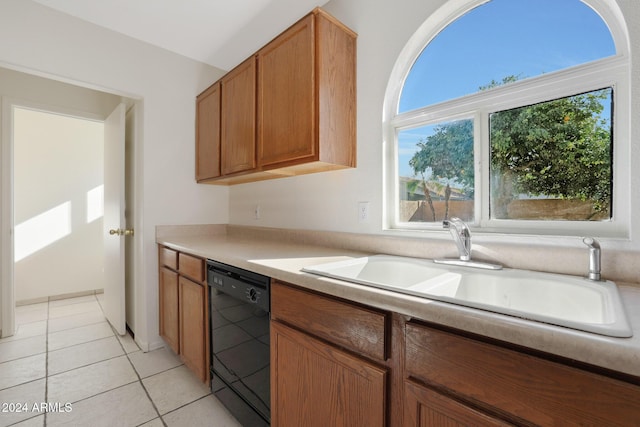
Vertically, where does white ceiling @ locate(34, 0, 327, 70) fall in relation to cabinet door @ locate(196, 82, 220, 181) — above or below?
above

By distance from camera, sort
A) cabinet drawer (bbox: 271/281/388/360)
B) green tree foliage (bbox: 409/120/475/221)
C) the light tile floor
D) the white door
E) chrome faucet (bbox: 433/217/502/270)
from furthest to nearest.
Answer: the white door < the light tile floor < green tree foliage (bbox: 409/120/475/221) < chrome faucet (bbox: 433/217/502/270) < cabinet drawer (bbox: 271/281/388/360)

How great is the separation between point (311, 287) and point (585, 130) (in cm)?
118

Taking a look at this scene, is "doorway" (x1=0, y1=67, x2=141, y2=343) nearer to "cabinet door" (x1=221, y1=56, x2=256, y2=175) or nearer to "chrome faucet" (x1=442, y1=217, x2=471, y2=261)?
Answer: "cabinet door" (x1=221, y1=56, x2=256, y2=175)

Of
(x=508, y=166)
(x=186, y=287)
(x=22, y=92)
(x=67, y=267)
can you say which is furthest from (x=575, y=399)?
(x=67, y=267)

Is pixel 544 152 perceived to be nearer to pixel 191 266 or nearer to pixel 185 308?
pixel 191 266

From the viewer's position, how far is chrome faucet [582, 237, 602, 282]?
33.9 inches

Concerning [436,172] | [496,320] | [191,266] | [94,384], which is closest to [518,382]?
[496,320]

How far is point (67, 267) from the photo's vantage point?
351cm

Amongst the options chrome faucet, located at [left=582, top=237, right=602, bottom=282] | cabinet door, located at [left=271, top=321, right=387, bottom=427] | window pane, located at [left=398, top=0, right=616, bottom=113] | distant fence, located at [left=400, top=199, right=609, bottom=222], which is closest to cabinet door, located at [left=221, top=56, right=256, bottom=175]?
window pane, located at [left=398, top=0, right=616, bottom=113]

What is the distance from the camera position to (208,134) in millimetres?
2295

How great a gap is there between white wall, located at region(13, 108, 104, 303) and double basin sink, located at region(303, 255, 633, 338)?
3.94 meters

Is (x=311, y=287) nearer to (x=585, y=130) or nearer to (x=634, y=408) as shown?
(x=634, y=408)

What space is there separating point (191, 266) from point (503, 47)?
77.8 inches

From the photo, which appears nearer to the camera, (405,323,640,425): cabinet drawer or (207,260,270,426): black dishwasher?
(405,323,640,425): cabinet drawer
